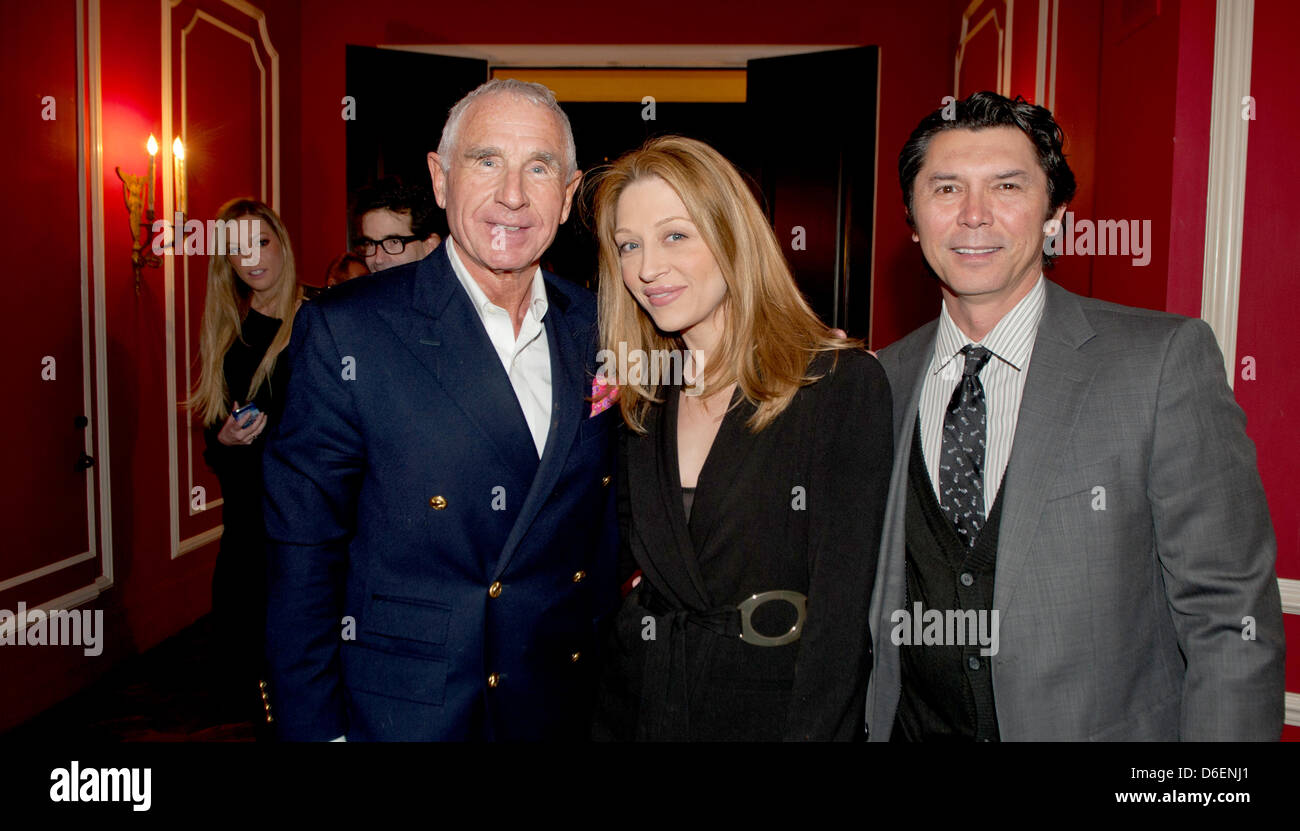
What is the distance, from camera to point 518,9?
619 cm

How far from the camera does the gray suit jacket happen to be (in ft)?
4.58

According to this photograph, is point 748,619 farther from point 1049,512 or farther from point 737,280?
point 737,280

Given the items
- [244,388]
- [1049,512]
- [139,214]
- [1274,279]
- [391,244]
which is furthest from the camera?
[139,214]

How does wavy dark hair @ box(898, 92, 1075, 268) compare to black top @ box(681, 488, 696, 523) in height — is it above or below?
above

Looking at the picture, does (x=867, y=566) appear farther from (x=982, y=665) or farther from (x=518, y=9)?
(x=518, y=9)

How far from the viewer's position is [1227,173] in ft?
8.45

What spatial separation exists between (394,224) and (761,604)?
7.11 ft

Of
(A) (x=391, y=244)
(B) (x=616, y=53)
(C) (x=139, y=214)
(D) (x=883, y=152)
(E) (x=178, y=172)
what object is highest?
(B) (x=616, y=53)

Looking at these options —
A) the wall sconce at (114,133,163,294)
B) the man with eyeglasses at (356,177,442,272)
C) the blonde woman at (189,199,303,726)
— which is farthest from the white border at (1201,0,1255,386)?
the wall sconce at (114,133,163,294)

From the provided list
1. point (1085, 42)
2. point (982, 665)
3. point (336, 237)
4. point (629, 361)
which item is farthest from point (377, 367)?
point (336, 237)

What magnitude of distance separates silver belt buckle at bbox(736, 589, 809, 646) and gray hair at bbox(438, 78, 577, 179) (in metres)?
0.96

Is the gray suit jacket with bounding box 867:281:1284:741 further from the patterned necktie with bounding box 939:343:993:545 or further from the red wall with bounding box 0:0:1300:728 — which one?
the red wall with bounding box 0:0:1300:728

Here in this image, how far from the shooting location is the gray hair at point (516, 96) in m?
1.68

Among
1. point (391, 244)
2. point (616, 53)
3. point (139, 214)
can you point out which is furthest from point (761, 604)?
point (616, 53)
